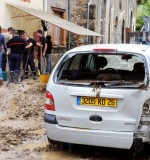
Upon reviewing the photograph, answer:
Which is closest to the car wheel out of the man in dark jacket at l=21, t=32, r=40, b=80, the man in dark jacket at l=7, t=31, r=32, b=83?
the man in dark jacket at l=7, t=31, r=32, b=83

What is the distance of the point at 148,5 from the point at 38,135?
47043mm

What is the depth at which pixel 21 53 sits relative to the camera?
40.5ft

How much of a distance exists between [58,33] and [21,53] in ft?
24.6

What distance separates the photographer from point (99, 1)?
82.0 ft

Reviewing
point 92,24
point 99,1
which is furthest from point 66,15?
point 99,1

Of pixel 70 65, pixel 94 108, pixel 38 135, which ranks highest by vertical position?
pixel 70 65

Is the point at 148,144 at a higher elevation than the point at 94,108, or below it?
below

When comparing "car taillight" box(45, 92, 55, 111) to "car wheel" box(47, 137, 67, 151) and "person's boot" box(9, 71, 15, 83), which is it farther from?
"person's boot" box(9, 71, 15, 83)

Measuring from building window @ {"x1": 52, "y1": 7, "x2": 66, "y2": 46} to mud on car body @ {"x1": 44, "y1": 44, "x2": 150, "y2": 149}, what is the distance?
1277cm

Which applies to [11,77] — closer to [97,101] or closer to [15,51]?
[15,51]

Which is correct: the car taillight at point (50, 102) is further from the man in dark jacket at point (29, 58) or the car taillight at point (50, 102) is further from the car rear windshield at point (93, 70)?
the man in dark jacket at point (29, 58)

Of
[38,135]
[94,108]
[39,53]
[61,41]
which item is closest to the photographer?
[94,108]

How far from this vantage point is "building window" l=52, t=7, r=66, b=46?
18.8 metres

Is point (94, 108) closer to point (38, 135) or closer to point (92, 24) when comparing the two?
point (38, 135)
